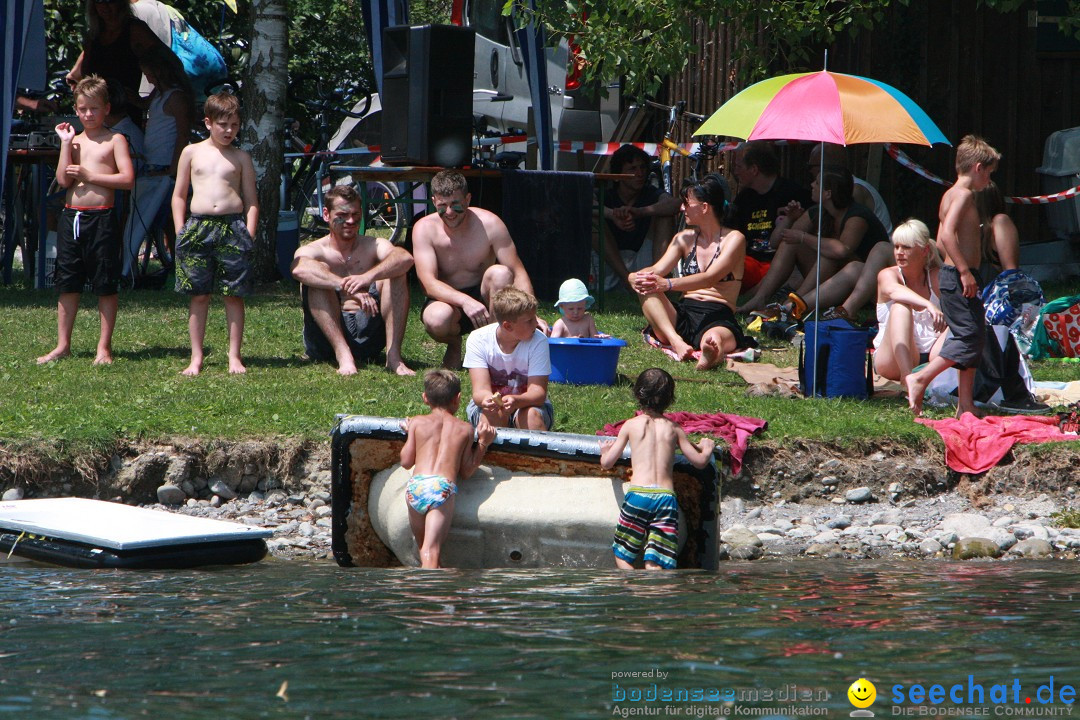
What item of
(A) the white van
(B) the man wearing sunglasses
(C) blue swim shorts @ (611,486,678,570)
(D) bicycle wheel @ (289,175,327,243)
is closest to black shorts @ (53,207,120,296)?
(B) the man wearing sunglasses

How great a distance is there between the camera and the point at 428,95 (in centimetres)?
1137

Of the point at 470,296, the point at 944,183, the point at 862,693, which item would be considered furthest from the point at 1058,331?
the point at 862,693

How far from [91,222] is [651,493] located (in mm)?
5055

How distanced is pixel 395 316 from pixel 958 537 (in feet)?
12.9

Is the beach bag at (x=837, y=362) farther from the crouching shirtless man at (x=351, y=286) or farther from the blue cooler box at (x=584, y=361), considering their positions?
the crouching shirtless man at (x=351, y=286)

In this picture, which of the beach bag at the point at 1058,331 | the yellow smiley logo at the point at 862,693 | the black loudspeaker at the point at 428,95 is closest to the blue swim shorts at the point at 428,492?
the yellow smiley logo at the point at 862,693

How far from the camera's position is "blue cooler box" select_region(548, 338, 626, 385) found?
8.95m

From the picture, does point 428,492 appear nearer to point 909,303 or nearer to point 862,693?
point 862,693

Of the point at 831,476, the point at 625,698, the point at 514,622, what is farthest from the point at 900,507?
the point at 625,698

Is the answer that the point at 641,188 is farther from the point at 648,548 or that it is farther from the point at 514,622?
the point at 514,622

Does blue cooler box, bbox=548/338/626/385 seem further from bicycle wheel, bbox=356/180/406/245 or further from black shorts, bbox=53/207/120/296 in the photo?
bicycle wheel, bbox=356/180/406/245

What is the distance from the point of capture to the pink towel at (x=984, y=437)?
25.6 ft

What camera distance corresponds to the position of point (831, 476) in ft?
25.9

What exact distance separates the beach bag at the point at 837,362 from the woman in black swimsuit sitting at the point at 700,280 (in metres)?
1.01
